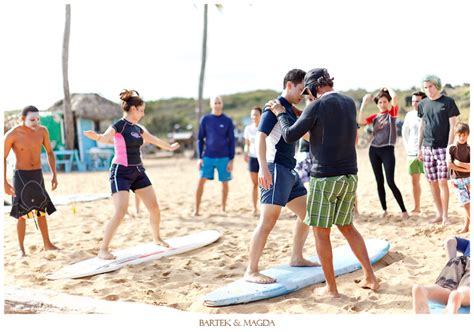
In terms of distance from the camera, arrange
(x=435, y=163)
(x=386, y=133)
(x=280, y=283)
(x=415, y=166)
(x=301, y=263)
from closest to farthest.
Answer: (x=280, y=283)
(x=301, y=263)
(x=435, y=163)
(x=386, y=133)
(x=415, y=166)

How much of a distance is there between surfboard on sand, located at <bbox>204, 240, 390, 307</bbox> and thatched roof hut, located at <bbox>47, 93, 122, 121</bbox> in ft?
53.6

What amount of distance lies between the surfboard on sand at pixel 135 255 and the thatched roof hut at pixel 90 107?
14676 millimetres

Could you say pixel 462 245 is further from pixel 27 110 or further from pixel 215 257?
pixel 27 110

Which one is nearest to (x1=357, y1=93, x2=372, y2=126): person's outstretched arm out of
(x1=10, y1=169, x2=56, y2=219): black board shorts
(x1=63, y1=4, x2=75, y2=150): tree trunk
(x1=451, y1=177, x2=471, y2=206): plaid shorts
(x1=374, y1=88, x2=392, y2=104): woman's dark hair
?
(x1=374, y1=88, x2=392, y2=104): woman's dark hair

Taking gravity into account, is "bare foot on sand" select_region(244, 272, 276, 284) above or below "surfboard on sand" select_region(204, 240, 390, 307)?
above

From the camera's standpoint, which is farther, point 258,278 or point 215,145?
point 215,145

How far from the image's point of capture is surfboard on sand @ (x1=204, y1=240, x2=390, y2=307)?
3.89m

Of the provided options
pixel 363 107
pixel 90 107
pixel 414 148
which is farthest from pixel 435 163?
pixel 90 107

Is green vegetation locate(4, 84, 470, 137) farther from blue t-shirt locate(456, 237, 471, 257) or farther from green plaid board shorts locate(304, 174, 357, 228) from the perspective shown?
green plaid board shorts locate(304, 174, 357, 228)

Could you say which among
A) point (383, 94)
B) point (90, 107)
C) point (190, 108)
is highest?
point (190, 108)

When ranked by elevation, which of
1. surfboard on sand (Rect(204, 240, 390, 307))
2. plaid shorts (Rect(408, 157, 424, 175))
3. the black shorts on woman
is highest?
the black shorts on woman

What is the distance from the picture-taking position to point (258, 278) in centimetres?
414

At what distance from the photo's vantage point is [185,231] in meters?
6.67

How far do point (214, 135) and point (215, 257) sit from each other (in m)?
2.57
